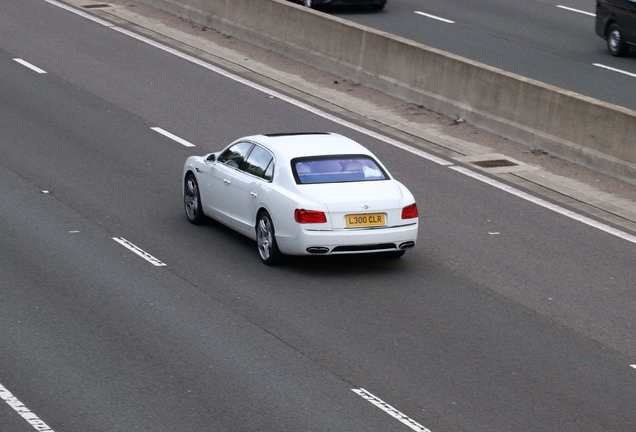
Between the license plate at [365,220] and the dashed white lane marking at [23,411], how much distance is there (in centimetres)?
460

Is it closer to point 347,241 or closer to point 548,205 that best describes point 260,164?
point 347,241

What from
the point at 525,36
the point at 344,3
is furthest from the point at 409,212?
the point at 344,3

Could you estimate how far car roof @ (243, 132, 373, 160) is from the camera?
1317 cm

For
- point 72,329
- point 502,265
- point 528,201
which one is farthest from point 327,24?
point 72,329

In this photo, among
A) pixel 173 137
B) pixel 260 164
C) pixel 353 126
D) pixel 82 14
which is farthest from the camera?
pixel 82 14

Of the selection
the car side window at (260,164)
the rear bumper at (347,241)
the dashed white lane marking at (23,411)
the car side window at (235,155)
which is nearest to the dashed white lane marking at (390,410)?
the dashed white lane marking at (23,411)

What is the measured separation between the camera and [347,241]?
40.5 feet

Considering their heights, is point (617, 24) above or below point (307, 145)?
above

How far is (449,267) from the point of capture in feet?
42.5

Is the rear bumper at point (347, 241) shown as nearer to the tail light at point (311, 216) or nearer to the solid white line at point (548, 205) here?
the tail light at point (311, 216)

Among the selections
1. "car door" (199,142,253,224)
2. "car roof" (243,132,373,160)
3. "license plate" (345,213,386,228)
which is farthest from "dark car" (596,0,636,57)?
"license plate" (345,213,386,228)

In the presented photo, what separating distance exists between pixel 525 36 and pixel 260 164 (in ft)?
53.1

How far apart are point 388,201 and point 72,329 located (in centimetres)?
392

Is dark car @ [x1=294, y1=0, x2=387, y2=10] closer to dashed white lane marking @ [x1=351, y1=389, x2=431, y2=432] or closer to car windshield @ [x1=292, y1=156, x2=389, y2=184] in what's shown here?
car windshield @ [x1=292, y1=156, x2=389, y2=184]
